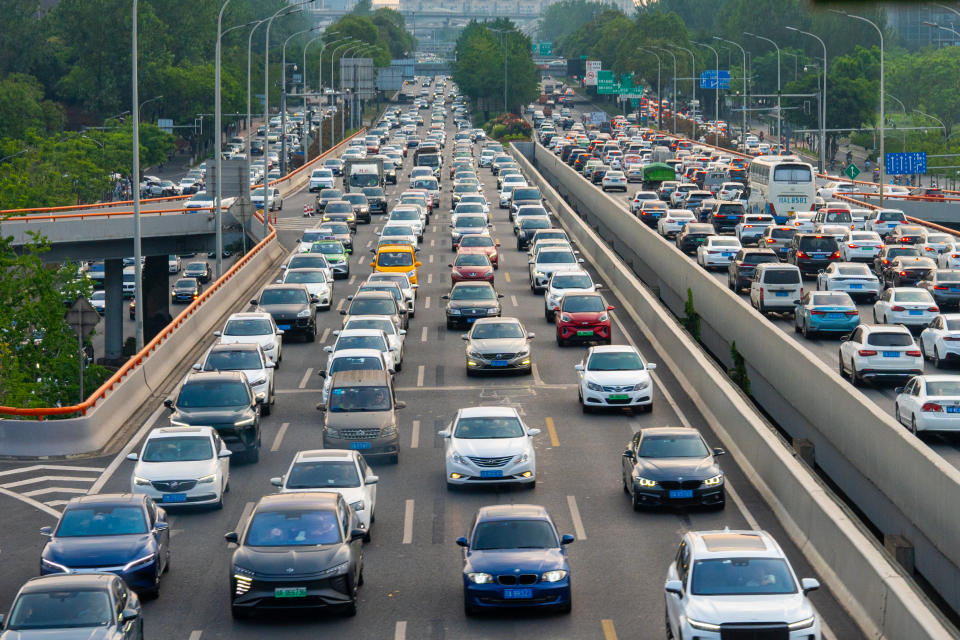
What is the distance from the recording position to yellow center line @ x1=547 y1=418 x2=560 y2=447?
1179 inches

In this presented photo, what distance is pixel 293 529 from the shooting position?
19.4 m

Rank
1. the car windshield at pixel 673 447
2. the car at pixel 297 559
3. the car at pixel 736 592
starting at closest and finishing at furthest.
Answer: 1. the car at pixel 736 592
2. the car at pixel 297 559
3. the car windshield at pixel 673 447

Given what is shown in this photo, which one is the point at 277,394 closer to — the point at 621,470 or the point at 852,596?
the point at 621,470

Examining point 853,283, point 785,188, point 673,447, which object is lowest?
point 673,447

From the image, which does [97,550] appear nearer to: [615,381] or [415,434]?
[415,434]

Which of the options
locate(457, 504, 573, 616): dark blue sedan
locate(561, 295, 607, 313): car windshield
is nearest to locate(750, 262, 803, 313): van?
locate(561, 295, 607, 313): car windshield

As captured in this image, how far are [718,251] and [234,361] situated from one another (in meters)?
26.7

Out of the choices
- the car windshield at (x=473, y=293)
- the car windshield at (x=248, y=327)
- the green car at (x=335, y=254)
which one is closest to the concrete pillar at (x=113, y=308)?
the green car at (x=335, y=254)

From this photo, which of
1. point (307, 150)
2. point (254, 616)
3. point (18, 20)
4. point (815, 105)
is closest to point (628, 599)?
point (254, 616)

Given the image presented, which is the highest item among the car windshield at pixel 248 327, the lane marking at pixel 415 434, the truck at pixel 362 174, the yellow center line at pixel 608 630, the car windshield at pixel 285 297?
the truck at pixel 362 174

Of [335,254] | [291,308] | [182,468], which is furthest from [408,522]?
[335,254]

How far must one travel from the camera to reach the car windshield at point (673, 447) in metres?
24.6

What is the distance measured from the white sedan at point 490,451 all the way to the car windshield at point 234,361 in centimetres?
758

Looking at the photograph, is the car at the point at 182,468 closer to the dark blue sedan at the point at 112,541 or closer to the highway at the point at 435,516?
the highway at the point at 435,516
